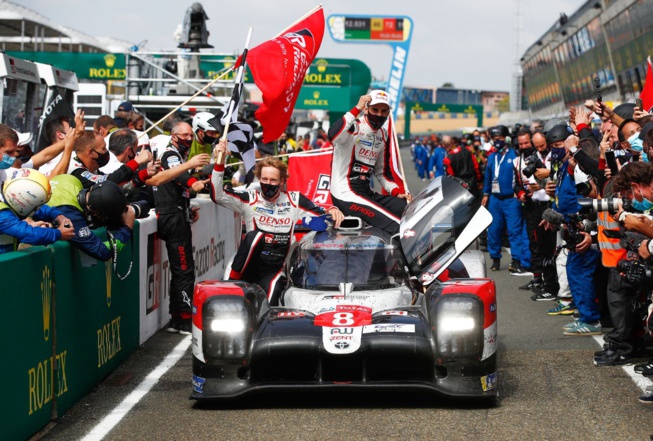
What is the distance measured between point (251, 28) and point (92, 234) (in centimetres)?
408

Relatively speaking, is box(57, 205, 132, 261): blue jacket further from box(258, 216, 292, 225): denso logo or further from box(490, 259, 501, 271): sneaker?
box(490, 259, 501, 271): sneaker

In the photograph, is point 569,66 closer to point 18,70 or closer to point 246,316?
point 18,70

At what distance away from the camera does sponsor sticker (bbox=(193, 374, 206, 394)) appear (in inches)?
301

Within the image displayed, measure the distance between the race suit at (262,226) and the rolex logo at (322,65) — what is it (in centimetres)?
2470

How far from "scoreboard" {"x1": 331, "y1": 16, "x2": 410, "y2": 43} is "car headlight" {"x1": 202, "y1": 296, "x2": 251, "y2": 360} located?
29450mm

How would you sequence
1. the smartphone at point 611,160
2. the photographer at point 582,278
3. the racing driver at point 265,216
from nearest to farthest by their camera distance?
the racing driver at point 265,216 < the smartphone at point 611,160 < the photographer at point 582,278

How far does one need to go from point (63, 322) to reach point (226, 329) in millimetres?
1082

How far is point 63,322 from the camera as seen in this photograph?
7.40 meters

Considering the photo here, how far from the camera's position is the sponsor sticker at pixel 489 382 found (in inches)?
297

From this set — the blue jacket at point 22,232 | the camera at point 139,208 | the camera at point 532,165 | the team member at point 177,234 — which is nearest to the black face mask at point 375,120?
the team member at point 177,234

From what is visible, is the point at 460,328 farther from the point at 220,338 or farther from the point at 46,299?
the point at 46,299

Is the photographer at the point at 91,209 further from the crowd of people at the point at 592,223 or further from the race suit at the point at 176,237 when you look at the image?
the crowd of people at the point at 592,223

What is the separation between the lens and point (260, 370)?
302 inches

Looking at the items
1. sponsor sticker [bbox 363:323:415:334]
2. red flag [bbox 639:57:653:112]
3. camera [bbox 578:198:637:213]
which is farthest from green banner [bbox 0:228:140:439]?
red flag [bbox 639:57:653:112]
